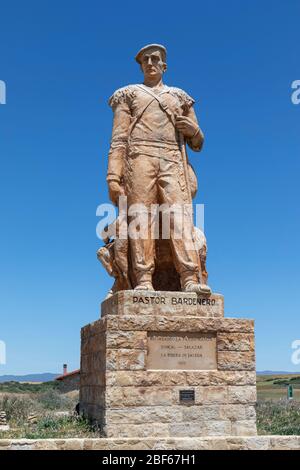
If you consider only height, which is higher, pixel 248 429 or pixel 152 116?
pixel 152 116

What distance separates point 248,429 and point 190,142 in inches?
178

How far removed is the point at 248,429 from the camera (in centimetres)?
899

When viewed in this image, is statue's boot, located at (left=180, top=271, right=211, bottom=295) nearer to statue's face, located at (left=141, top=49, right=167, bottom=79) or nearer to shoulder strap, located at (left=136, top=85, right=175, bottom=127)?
shoulder strap, located at (left=136, top=85, right=175, bottom=127)

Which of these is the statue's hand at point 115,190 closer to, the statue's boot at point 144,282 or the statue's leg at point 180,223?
the statue's leg at point 180,223

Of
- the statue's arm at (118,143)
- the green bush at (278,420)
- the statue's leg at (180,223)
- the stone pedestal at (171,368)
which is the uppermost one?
the statue's arm at (118,143)

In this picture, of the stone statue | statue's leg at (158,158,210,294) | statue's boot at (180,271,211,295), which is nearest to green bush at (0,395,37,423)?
the stone statue

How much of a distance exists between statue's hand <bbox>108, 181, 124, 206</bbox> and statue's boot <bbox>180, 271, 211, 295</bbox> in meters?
1.57

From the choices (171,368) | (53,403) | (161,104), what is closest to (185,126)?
(161,104)

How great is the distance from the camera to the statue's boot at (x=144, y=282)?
9.48 m

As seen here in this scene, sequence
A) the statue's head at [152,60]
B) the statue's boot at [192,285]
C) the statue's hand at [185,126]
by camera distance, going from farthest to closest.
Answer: the statue's head at [152,60] < the statue's hand at [185,126] < the statue's boot at [192,285]

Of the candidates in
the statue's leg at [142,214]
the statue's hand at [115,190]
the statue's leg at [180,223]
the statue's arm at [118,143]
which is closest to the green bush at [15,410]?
the statue's leg at [142,214]
